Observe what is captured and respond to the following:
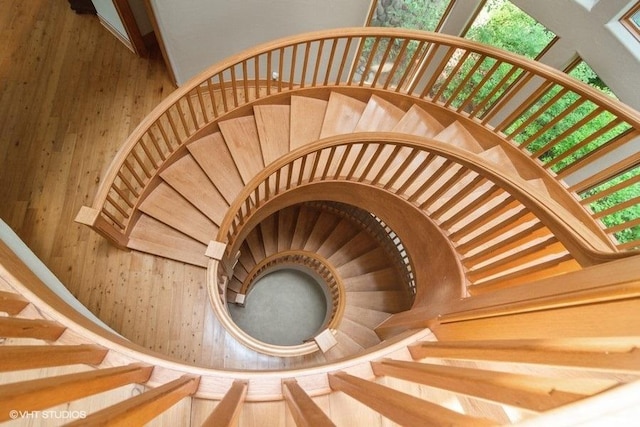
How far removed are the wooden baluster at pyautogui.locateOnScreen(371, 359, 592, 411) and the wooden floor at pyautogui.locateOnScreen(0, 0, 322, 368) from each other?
2.17 metres

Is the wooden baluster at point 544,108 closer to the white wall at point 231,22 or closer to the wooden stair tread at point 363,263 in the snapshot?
the white wall at point 231,22

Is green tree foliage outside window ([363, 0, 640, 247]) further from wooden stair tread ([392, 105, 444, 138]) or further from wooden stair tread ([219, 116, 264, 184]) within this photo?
wooden stair tread ([219, 116, 264, 184])

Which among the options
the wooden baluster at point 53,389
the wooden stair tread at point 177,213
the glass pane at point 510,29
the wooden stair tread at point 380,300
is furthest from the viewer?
the wooden stair tread at point 380,300

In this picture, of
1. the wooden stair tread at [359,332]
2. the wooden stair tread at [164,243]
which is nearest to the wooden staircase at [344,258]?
the wooden stair tread at [359,332]

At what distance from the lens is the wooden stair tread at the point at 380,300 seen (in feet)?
16.7

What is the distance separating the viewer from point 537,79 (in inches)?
167

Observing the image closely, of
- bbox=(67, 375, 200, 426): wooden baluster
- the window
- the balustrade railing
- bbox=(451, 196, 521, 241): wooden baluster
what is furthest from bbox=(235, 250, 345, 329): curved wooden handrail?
the window

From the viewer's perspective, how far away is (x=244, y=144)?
381cm

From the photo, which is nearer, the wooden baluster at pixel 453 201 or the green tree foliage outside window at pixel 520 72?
the wooden baluster at pixel 453 201

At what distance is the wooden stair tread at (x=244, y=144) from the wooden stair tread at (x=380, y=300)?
238cm

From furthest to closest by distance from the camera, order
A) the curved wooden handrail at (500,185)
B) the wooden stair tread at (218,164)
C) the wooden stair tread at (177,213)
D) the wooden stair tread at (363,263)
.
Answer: the wooden stair tread at (363,263) → the wooden stair tread at (218,164) → the wooden stair tread at (177,213) → the curved wooden handrail at (500,185)

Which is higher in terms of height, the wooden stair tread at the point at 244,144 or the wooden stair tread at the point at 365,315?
the wooden stair tread at the point at 244,144

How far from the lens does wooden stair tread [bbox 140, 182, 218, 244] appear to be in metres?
3.37

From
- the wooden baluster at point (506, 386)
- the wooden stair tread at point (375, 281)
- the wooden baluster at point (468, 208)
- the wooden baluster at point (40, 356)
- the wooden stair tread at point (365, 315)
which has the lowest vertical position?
the wooden baluster at point (506, 386)
